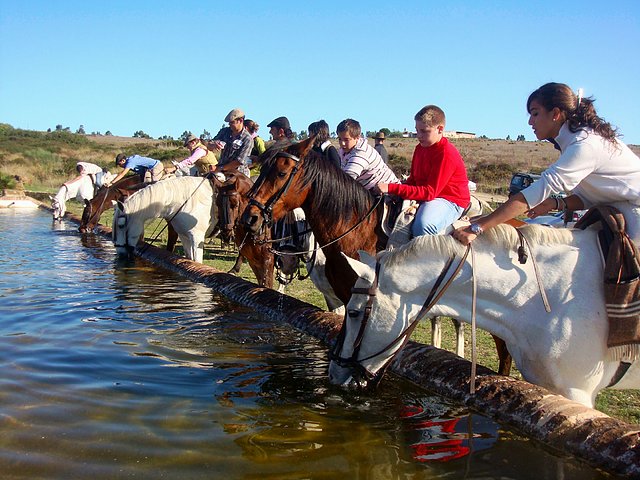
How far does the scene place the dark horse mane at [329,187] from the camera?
6.28 metres

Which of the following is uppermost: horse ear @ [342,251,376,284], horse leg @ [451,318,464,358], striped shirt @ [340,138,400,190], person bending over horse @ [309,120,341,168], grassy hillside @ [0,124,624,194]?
grassy hillside @ [0,124,624,194]

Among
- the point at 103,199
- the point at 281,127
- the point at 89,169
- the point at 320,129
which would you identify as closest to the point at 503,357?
the point at 320,129

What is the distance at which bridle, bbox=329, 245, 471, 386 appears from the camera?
4.01 m

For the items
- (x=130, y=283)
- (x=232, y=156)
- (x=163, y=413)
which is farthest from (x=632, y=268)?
(x=232, y=156)

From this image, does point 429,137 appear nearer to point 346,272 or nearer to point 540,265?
point 346,272

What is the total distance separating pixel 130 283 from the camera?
9.74 m

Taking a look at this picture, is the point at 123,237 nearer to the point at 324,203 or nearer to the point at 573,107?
the point at 324,203

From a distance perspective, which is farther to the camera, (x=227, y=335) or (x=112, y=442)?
(x=227, y=335)

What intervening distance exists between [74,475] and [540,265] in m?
2.94

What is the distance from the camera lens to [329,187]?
6297 mm

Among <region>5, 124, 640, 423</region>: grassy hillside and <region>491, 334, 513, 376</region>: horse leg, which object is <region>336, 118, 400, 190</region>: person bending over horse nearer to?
<region>5, 124, 640, 423</region>: grassy hillside

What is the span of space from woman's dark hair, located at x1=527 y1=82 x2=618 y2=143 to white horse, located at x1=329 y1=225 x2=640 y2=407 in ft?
2.17

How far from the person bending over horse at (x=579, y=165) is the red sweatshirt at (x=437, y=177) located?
183 cm

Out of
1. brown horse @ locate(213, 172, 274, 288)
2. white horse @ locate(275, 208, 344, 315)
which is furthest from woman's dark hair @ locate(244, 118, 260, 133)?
white horse @ locate(275, 208, 344, 315)
